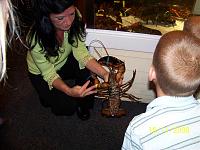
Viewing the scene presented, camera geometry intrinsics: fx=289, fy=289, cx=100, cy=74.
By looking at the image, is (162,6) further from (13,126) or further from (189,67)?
(13,126)

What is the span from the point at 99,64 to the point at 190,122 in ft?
3.15

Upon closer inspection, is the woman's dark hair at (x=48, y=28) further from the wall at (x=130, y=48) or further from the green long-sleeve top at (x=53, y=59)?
the wall at (x=130, y=48)

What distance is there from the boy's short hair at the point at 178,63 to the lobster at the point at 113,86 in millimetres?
784

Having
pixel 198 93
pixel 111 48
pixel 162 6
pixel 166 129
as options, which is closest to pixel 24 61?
pixel 111 48

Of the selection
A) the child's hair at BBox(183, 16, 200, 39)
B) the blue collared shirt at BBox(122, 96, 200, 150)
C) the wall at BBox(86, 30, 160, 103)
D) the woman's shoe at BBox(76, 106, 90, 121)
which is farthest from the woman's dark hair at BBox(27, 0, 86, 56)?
the blue collared shirt at BBox(122, 96, 200, 150)

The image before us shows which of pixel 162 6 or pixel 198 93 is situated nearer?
pixel 198 93

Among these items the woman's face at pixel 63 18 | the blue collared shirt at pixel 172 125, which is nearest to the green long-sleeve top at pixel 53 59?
the woman's face at pixel 63 18

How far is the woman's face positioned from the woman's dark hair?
0.02 m

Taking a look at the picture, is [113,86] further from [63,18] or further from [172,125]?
[172,125]

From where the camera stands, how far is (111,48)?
6.55 feet

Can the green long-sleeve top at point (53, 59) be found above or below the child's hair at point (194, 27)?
below

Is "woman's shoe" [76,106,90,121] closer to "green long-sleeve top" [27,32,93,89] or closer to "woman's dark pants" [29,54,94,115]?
"woman's dark pants" [29,54,94,115]

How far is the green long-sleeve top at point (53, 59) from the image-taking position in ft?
5.69

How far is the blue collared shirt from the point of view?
1.00 m
